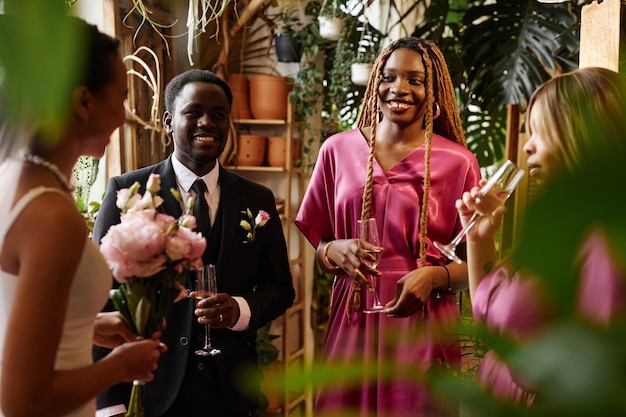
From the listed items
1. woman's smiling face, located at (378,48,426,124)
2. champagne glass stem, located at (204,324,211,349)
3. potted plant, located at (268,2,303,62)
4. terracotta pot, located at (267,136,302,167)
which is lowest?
champagne glass stem, located at (204,324,211,349)

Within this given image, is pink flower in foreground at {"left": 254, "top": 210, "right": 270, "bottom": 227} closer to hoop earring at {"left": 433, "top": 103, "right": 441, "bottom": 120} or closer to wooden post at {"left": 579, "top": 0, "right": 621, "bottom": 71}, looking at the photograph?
hoop earring at {"left": 433, "top": 103, "right": 441, "bottom": 120}

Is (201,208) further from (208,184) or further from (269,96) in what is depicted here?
(269,96)

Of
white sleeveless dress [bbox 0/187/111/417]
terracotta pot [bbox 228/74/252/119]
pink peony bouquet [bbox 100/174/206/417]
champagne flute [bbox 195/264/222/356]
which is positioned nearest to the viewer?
white sleeveless dress [bbox 0/187/111/417]

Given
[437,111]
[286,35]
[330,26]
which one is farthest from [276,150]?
[437,111]

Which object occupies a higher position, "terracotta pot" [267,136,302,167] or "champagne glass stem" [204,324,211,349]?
"terracotta pot" [267,136,302,167]

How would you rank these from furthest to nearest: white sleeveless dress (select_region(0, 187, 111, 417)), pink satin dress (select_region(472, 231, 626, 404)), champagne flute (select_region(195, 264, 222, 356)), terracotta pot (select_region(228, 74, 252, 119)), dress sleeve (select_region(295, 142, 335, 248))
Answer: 1. terracotta pot (select_region(228, 74, 252, 119))
2. dress sleeve (select_region(295, 142, 335, 248))
3. champagne flute (select_region(195, 264, 222, 356))
4. white sleeveless dress (select_region(0, 187, 111, 417))
5. pink satin dress (select_region(472, 231, 626, 404))

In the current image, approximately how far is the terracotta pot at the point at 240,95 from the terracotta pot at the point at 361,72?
0.67m

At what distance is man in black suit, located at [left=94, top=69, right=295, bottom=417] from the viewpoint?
1880mm

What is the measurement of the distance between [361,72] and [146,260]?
→ 3.18m

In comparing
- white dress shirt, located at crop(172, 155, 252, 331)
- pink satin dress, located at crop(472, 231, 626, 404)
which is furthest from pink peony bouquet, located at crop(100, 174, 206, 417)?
pink satin dress, located at crop(472, 231, 626, 404)

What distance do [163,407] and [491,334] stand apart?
1.77 metres

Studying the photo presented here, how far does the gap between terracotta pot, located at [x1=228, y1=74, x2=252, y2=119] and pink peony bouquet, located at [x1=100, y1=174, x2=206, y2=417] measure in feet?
9.38

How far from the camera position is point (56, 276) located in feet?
3.23

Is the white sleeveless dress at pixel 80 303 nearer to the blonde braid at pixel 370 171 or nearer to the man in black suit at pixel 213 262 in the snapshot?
the man in black suit at pixel 213 262
